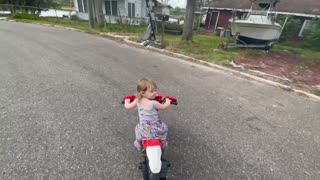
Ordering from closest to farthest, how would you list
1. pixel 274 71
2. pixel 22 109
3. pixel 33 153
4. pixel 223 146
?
pixel 33 153
pixel 223 146
pixel 22 109
pixel 274 71

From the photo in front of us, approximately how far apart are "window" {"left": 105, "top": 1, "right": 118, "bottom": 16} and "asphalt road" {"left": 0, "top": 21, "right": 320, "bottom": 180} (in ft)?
59.5

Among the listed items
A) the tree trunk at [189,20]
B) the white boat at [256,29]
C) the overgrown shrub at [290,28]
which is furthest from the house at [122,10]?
the overgrown shrub at [290,28]

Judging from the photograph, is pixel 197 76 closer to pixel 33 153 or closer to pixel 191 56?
pixel 191 56

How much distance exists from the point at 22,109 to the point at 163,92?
Answer: 253 centimetres

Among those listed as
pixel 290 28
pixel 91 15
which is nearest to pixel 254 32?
pixel 290 28

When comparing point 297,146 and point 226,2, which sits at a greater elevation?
point 226,2

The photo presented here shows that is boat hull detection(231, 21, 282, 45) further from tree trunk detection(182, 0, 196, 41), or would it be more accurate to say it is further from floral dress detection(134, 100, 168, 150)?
floral dress detection(134, 100, 168, 150)

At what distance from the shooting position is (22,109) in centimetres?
305

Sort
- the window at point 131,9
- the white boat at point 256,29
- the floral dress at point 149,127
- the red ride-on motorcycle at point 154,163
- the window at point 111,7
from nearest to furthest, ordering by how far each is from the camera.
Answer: the red ride-on motorcycle at point 154,163, the floral dress at point 149,127, the white boat at point 256,29, the window at point 111,7, the window at point 131,9

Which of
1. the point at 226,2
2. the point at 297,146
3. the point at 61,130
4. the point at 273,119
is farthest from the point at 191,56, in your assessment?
the point at 226,2

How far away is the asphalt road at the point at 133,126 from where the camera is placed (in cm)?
212

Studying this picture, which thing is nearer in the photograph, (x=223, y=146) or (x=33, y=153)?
(x=33, y=153)

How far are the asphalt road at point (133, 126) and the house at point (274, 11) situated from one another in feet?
35.4

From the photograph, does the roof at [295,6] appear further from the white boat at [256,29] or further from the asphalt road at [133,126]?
the asphalt road at [133,126]
